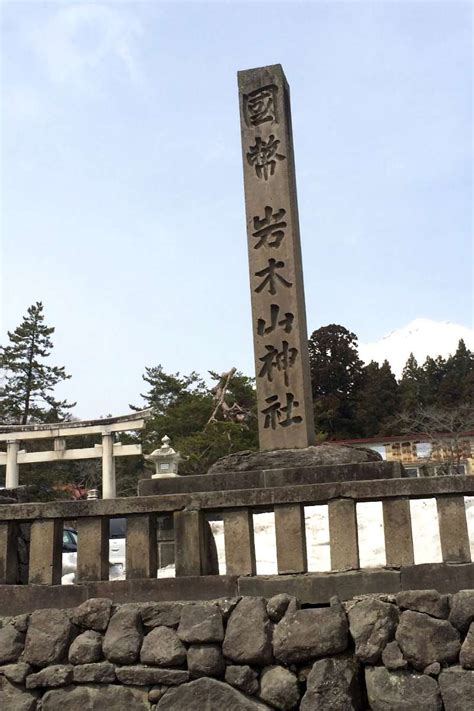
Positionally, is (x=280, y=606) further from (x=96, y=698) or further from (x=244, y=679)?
(x=96, y=698)

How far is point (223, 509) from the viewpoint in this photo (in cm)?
412

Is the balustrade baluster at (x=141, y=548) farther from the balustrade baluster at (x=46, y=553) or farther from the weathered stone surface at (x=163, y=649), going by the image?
the balustrade baluster at (x=46, y=553)

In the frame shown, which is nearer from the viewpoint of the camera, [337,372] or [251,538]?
[251,538]

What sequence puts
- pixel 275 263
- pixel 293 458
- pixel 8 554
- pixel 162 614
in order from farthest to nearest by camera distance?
pixel 275 263, pixel 293 458, pixel 8 554, pixel 162 614

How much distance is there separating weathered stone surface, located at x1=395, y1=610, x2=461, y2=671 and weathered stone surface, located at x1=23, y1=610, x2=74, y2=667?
1885mm

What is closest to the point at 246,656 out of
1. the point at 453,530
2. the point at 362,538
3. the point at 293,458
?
the point at 453,530

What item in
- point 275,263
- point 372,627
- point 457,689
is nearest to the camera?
point 457,689

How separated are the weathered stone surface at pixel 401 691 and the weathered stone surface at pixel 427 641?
2.9 inches

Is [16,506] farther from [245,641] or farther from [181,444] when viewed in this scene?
[181,444]

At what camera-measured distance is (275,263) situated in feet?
20.6

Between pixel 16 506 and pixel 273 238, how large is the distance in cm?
331

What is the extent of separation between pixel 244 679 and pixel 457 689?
42.0 inches

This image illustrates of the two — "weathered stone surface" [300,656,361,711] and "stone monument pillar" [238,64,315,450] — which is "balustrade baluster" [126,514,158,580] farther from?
"stone monument pillar" [238,64,315,450]

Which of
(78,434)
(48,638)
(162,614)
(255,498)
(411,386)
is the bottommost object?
(48,638)
